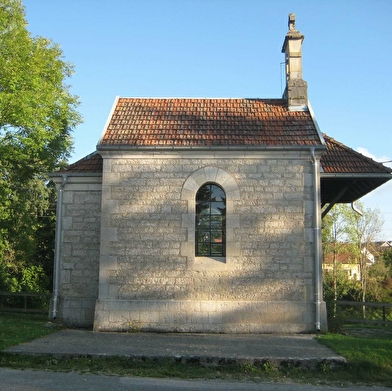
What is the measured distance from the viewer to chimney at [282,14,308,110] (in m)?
14.2

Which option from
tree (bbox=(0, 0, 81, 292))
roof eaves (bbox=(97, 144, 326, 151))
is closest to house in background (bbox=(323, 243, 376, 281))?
tree (bbox=(0, 0, 81, 292))

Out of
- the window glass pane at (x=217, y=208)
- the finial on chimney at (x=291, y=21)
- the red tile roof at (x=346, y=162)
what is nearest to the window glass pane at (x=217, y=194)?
the window glass pane at (x=217, y=208)

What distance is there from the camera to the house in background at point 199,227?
12.0m

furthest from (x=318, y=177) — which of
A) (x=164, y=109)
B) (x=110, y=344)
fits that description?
(x=110, y=344)

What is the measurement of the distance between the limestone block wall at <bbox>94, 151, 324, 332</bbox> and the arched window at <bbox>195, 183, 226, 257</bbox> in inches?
9.7

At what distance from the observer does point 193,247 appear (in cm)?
1223

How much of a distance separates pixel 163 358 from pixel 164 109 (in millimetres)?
8146

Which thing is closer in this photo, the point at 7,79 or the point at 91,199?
the point at 91,199

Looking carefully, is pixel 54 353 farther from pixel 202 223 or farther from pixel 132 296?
pixel 202 223

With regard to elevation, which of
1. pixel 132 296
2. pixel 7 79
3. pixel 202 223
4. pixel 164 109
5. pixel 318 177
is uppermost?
pixel 7 79

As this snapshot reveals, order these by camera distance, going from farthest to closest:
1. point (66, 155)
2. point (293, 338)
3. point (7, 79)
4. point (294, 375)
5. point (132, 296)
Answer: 1. point (66, 155)
2. point (7, 79)
3. point (132, 296)
4. point (293, 338)
5. point (294, 375)

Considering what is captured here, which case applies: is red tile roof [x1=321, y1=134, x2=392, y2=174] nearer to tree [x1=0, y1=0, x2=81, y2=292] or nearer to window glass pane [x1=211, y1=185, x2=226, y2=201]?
window glass pane [x1=211, y1=185, x2=226, y2=201]

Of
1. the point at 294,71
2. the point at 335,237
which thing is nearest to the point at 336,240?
the point at 335,237

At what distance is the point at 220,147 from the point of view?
12.4 meters
